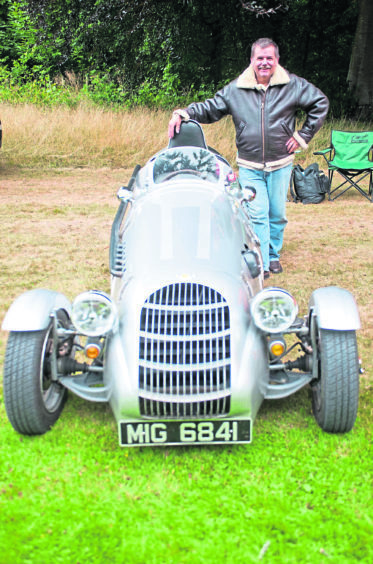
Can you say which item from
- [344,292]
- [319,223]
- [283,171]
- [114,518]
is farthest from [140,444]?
[319,223]

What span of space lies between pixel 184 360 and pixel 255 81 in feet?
10.5

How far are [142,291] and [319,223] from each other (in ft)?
17.9

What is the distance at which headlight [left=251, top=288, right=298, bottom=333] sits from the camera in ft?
9.66

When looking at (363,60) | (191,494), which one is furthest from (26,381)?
(363,60)

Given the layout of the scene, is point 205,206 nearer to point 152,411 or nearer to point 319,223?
point 152,411

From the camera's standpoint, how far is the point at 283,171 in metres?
5.34

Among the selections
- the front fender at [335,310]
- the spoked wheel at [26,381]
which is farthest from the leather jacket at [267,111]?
the spoked wheel at [26,381]

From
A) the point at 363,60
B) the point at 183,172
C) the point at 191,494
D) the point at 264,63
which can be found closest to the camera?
the point at 191,494

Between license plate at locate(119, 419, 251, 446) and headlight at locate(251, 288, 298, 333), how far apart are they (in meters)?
0.49

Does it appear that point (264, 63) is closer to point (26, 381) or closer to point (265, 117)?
point (265, 117)

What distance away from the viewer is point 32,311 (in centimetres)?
306

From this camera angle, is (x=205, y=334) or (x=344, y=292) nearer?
(x=205, y=334)

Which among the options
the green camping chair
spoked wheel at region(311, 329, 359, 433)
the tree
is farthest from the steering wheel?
the tree

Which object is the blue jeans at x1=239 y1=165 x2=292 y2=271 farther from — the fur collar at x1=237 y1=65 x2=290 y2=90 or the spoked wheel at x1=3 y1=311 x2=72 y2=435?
the spoked wheel at x1=3 y1=311 x2=72 y2=435
